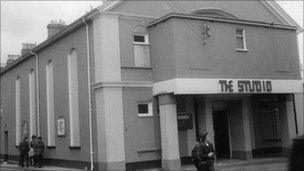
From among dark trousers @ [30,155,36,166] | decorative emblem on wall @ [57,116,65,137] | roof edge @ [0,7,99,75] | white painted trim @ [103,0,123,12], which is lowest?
dark trousers @ [30,155,36,166]

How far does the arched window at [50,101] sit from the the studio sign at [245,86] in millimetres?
10400

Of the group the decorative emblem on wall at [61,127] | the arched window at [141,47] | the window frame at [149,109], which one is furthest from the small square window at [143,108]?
the decorative emblem on wall at [61,127]

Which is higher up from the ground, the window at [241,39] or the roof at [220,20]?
the roof at [220,20]

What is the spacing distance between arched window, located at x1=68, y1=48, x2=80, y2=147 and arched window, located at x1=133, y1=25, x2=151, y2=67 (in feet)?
12.3

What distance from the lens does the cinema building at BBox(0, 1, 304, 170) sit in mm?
20500

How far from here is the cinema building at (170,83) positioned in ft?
67.3

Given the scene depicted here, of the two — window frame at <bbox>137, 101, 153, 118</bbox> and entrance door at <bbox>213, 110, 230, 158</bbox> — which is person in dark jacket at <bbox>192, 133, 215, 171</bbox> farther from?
entrance door at <bbox>213, 110, 230, 158</bbox>

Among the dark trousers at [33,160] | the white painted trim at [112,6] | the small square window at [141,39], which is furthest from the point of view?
the dark trousers at [33,160]

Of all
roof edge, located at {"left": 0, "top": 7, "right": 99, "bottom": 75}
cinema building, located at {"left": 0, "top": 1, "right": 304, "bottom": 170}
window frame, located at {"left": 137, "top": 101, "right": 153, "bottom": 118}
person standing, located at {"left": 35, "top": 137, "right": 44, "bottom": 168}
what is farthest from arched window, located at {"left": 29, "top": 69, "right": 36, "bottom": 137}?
window frame, located at {"left": 137, "top": 101, "right": 153, "bottom": 118}

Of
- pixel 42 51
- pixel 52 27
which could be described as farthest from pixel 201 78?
pixel 52 27

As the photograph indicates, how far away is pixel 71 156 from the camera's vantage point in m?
23.7

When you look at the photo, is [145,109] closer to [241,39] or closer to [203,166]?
[241,39]

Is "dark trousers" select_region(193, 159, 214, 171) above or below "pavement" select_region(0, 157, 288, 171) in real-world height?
above

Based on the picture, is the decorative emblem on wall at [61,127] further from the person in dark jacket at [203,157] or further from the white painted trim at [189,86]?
the person in dark jacket at [203,157]
